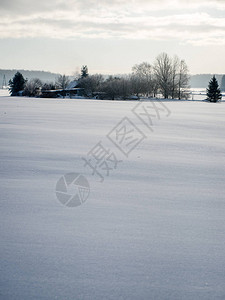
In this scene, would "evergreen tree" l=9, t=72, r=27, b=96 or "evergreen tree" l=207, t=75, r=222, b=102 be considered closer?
"evergreen tree" l=207, t=75, r=222, b=102

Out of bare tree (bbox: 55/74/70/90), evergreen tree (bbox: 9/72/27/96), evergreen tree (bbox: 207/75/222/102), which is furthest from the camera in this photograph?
bare tree (bbox: 55/74/70/90)

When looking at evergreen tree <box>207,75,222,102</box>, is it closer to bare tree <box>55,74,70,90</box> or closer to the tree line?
the tree line

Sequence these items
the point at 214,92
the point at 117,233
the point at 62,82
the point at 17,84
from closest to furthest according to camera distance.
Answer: the point at 117,233, the point at 214,92, the point at 17,84, the point at 62,82

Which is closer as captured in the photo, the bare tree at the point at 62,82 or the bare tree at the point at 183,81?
the bare tree at the point at 183,81

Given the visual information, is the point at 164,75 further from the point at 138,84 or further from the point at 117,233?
the point at 117,233

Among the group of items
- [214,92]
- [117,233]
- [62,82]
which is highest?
[62,82]

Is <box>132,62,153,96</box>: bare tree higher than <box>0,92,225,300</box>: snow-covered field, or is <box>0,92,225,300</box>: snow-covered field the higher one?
<box>132,62,153,96</box>: bare tree

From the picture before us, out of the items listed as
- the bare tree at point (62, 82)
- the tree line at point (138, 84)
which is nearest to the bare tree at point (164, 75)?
the tree line at point (138, 84)

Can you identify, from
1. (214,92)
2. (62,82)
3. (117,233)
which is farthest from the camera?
(62,82)

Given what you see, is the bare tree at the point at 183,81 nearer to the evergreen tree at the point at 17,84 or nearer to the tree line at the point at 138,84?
the tree line at the point at 138,84

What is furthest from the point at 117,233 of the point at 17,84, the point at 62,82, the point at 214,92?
the point at 62,82

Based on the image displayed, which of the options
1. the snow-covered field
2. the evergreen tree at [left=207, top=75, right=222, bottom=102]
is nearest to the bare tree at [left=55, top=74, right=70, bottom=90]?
the evergreen tree at [left=207, top=75, right=222, bottom=102]

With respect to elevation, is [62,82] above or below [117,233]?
above

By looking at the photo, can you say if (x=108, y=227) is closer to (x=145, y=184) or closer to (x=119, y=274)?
(x=119, y=274)
